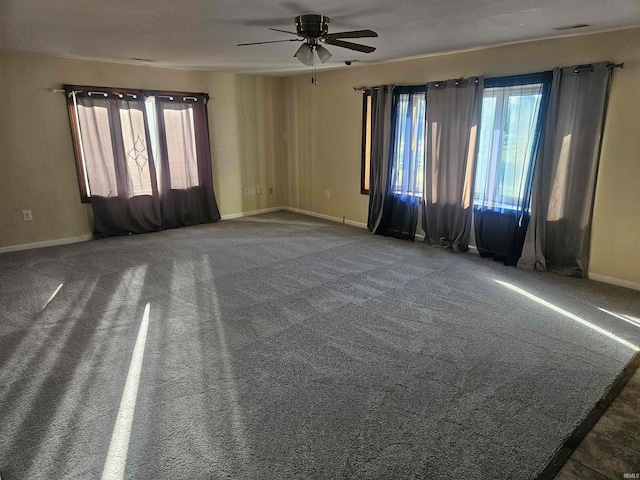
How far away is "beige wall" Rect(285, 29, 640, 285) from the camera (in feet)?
11.4

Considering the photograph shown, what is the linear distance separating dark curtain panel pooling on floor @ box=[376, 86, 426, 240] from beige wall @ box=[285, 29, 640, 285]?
10.3 inches

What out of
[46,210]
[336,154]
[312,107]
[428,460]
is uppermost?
[312,107]

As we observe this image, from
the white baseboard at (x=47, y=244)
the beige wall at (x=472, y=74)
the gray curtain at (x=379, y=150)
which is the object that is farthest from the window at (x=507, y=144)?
the white baseboard at (x=47, y=244)

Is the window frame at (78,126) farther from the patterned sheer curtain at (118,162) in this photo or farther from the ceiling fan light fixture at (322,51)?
the ceiling fan light fixture at (322,51)

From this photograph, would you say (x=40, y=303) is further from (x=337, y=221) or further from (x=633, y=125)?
(x=633, y=125)

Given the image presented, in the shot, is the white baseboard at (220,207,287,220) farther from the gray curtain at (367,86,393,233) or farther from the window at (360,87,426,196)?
the window at (360,87,426,196)

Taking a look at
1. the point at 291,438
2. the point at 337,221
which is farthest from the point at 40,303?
the point at 337,221

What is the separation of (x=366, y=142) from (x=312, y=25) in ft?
9.41

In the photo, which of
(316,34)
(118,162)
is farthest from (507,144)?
(118,162)

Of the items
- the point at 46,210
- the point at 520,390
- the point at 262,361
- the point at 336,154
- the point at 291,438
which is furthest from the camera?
the point at 336,154

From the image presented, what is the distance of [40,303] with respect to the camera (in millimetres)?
3377

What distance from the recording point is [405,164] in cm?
517

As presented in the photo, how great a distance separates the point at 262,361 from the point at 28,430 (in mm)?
1214

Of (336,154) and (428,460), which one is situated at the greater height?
(336,154)
